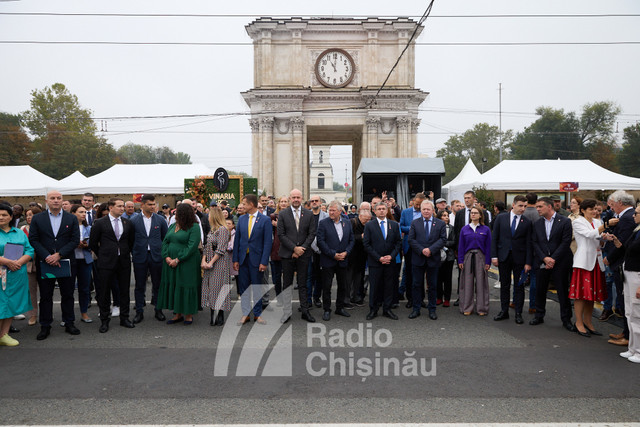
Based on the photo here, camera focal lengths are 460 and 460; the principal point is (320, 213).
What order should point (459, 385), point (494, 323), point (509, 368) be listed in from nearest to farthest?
point (459, 385) < point (509, 368) < point (494, 323)

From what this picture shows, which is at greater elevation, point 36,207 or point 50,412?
point 36,207

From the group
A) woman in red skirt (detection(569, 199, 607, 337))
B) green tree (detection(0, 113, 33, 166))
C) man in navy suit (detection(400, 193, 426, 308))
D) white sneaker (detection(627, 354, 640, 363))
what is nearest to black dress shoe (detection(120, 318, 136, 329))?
man in navy suit (detection(400, 193, 426, 308))

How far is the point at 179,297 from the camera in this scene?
7.77m

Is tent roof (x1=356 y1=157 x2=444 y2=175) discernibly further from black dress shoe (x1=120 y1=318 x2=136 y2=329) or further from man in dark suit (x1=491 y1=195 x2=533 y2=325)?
black dress shoe (x1=120 y1=318 x2=136 y2=329)

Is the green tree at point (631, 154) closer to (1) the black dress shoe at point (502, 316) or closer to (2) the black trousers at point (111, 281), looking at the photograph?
(1) the black dress shoe at point (502, 316)

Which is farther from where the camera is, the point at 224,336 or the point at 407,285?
the point at 407,285

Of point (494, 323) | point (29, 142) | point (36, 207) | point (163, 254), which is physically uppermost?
point (29, 142)

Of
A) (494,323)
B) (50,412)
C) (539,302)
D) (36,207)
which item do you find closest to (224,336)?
(50,412)

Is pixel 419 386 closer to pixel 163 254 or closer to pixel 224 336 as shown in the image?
pixel 224 336

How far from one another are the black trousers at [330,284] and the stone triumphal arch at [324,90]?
28.6 m

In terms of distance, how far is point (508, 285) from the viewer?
8094 mm

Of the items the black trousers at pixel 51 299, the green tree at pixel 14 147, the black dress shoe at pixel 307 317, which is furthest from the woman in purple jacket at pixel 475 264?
the green tree at pixel 14 147

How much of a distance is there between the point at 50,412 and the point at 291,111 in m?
33.5

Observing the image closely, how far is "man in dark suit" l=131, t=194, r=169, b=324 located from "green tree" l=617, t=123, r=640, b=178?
6462 cm
